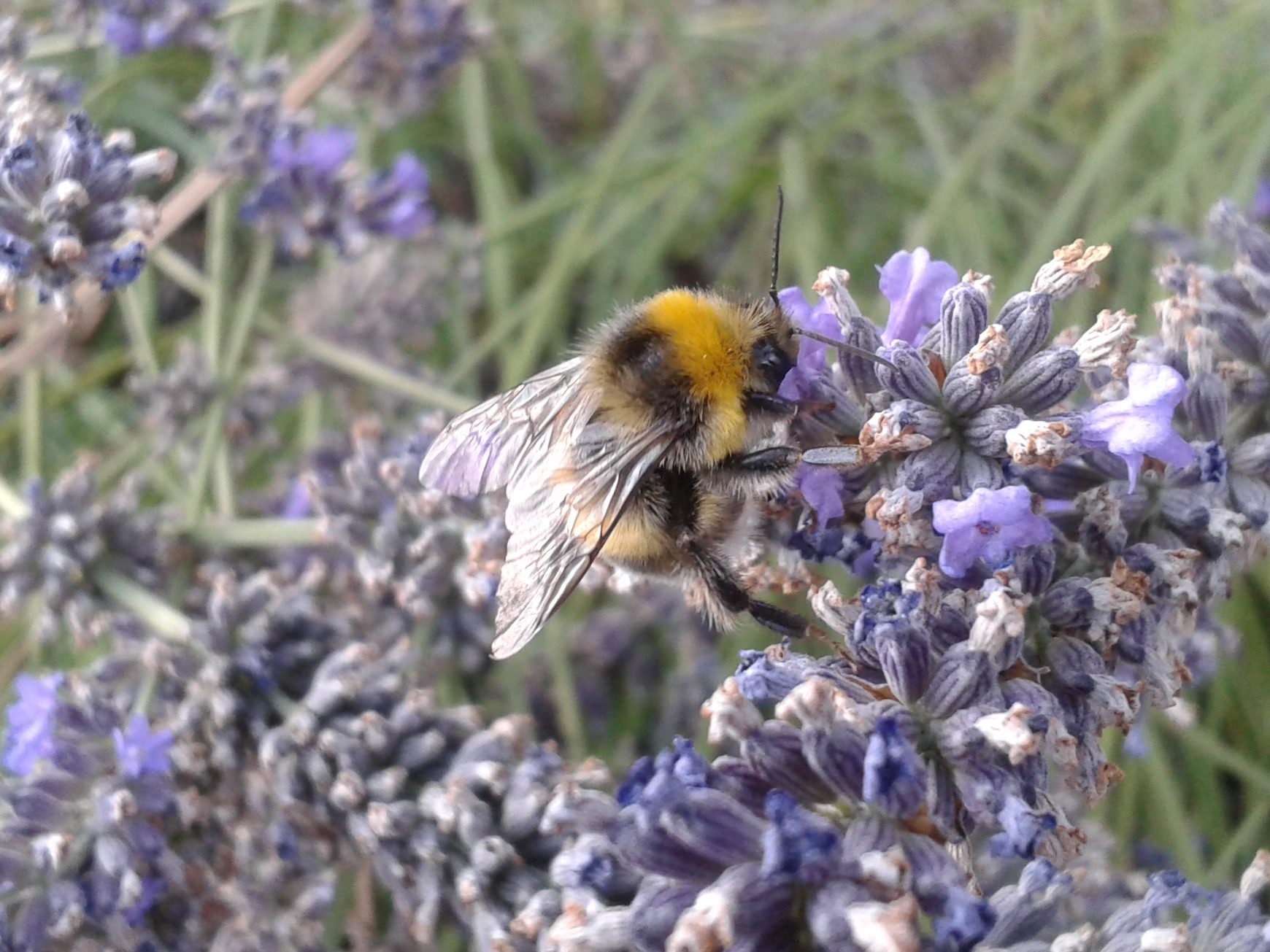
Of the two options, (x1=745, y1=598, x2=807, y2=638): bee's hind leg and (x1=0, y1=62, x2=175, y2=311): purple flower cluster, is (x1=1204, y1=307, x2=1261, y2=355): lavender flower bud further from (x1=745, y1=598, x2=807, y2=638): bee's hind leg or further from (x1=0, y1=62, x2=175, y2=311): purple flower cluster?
(x1=0, y1=62, x2=175, y2=311): purple flower cluster

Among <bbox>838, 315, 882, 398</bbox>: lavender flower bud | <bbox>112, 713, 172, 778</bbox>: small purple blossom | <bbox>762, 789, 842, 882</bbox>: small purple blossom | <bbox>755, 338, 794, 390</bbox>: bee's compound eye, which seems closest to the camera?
<bbox>762, 789, 842, 882</bbox>: small purple blossom

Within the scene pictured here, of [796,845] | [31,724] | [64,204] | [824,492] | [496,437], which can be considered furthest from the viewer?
[31,724]

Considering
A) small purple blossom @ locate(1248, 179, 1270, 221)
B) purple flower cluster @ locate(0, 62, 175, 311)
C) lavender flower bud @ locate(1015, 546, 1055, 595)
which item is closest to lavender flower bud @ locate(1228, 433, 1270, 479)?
lavender flower bud @ locate(1015, 546, 1055, 595)

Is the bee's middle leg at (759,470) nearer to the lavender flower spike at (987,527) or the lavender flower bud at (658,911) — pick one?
the lavender flower spike at (987,527)

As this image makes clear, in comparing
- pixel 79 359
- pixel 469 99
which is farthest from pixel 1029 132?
pixel 79 359

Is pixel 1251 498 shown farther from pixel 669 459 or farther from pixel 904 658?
pixel 669 459

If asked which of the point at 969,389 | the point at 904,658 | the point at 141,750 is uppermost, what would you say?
the point at 969,389

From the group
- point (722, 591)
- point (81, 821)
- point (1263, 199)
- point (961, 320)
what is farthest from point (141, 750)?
point (1263, 199)
